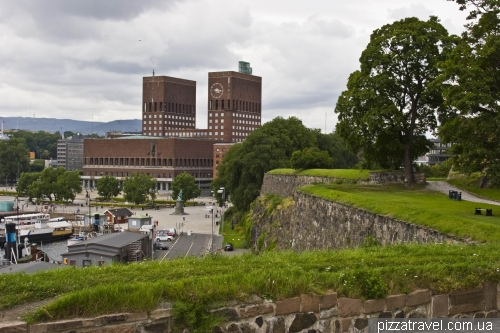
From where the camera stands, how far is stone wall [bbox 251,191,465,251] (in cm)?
1772

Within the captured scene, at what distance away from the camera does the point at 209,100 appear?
188 metres

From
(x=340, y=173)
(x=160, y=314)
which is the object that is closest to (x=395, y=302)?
(x=160, y=314)

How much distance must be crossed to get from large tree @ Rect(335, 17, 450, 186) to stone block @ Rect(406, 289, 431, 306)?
24783 mm

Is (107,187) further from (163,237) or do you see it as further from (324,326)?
(324,326)

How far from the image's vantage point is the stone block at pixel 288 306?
7938 millimetres

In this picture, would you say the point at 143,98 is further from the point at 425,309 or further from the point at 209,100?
the point at 425,309

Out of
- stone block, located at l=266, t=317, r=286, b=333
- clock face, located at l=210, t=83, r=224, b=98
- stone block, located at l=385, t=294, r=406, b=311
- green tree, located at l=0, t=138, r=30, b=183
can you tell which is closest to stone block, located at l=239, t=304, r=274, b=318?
stone block, located at l=266, t=317, r=286, b=333

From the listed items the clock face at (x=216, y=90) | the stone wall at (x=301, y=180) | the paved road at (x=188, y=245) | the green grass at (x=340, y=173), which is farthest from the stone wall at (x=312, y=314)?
the clock face at (x=216, y=90)

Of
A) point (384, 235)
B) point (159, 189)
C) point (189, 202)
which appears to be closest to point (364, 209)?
point (384, 235)

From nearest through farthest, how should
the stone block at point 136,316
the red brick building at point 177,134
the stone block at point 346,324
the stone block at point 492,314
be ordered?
the stone block at point 136,316 → the stone block at point 346,324 → the stone block at point 492,314 → the red brick building at point 177,134

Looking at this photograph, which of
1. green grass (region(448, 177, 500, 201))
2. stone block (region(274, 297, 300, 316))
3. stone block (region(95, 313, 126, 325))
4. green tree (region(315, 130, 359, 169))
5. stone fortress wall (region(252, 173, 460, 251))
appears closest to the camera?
stone block (region(95, 313, 126, 325))

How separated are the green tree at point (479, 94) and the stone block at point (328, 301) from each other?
13.8m

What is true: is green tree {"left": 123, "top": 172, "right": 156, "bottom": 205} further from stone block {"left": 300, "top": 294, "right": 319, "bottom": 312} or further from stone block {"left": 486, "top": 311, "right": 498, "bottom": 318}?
stone block {"left": 300, "top": 294, "right": 319, "bottom": 312}

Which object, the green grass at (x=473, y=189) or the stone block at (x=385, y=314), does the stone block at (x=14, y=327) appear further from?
the green grass at (x=473, y=189)
